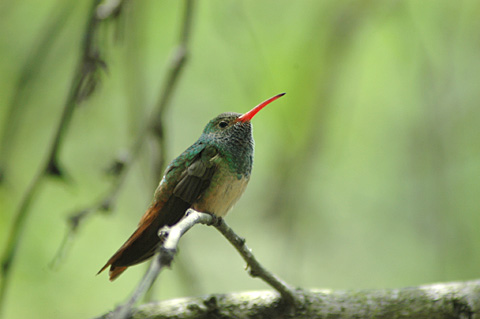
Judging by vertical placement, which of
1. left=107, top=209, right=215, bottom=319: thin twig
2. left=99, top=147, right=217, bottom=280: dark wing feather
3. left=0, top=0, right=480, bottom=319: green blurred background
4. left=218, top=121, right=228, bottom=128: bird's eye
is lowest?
left=107, top=209, right=215, bottom=319: thin twig

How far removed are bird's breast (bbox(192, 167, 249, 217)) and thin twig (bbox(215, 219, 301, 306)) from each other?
0.36 metres

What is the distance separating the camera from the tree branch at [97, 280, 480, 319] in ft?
7.40

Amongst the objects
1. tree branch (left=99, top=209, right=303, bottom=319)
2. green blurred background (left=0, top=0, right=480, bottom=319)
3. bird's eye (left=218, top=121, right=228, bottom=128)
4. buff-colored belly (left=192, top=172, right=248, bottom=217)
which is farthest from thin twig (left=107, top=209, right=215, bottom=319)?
green blurred background (left=0, top=0, right=480, bottom=319)

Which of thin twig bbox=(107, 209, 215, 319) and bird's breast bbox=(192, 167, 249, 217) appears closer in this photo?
thin twig bbox=(107, 209, 215, 319)

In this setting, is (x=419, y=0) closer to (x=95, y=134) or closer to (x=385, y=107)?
(x=385, y=107)

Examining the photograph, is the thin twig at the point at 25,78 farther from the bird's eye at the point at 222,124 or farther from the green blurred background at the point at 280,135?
the bird's eye at the point at 222,124

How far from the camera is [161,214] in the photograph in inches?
87.2

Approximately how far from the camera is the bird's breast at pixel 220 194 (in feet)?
7.84

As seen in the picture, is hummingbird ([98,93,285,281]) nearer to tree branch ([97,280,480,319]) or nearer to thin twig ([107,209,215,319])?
tree branch ([97,280,480,319])

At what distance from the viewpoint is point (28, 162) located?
4953 millimetres

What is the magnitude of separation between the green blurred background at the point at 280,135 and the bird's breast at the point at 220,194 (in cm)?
61

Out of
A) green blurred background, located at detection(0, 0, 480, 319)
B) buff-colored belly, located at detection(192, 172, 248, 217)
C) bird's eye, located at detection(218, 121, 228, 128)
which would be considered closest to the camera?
buff-colored belly, located at detection(192, 172, 248, 217)

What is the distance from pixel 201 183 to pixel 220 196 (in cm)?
13

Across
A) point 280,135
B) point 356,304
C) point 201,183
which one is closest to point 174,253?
point 201,183
